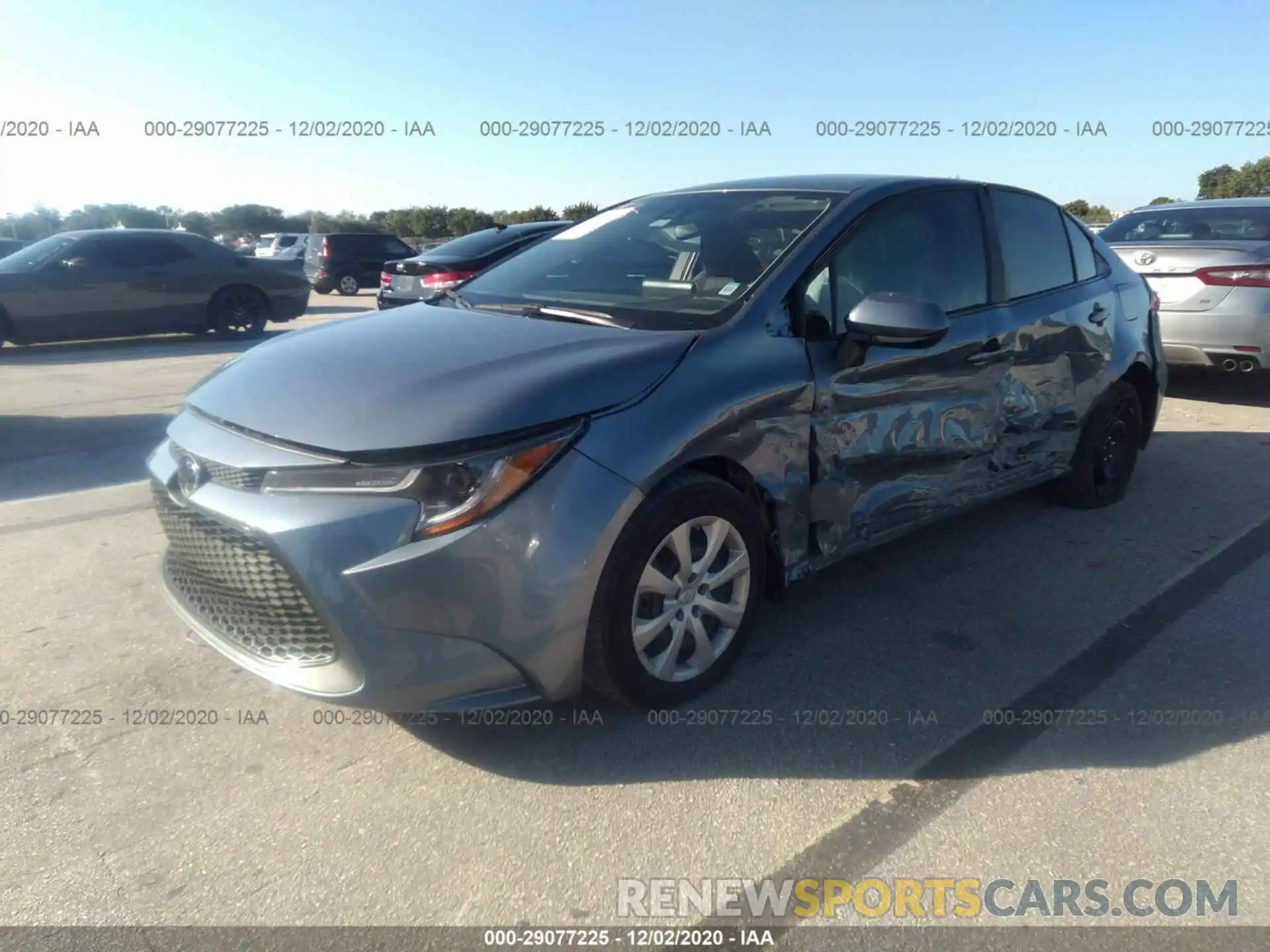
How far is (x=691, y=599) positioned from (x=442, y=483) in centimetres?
89

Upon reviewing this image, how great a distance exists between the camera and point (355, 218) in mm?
55000

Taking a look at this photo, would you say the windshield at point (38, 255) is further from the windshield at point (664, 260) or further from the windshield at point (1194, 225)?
the windshield at point (1194, 225)

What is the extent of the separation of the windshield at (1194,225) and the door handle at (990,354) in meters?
4.94

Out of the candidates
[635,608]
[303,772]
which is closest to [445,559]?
[635,608]

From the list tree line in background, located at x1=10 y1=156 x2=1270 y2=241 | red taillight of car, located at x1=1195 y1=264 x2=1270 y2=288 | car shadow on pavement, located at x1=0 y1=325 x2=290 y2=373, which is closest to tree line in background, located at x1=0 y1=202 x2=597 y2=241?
tree line in background, located at x1=10 y1=156 x2=1270 y2=241

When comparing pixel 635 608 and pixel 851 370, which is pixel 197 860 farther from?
pixel 851 370

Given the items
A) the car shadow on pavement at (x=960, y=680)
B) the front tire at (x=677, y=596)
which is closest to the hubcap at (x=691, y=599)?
the front tire at (x=677, y=596)

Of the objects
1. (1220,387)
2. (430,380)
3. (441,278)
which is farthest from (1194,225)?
(430,380)

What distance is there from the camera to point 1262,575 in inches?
164

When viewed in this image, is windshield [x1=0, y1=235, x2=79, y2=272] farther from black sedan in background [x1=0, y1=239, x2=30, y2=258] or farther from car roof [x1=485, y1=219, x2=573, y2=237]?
black sedan in background [x1=0, y1=239, x2=30, y2=258]

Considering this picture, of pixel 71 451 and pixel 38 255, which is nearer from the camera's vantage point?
pixel 71 451

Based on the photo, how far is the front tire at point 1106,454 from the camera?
488 cm

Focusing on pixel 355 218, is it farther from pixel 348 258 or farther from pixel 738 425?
pixel 738 425

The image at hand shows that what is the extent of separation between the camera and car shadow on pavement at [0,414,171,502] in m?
5.61
